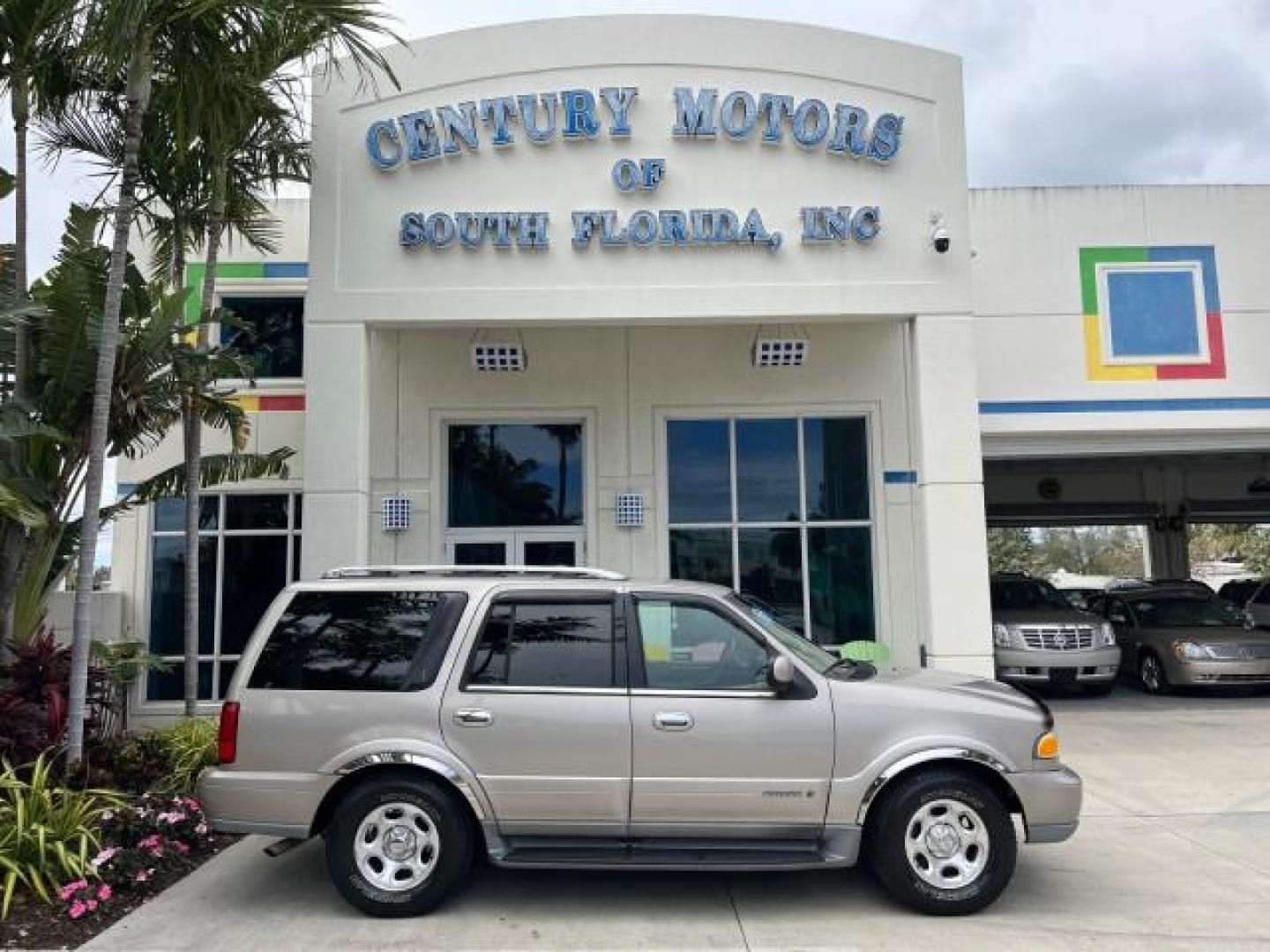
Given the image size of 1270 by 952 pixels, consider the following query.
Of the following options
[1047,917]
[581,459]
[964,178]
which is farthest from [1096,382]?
[1047,917]

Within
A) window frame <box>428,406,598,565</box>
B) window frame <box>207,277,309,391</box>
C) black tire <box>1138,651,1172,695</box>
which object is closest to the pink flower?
window frame <box>428,406,598,565</box>

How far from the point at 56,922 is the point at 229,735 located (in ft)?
4.35

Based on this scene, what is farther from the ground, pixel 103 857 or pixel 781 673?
pixel 781 673

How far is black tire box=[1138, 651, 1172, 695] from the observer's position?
14602 millimetres

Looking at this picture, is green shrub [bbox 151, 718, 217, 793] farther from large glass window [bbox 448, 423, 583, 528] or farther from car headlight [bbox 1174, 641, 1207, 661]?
car headlight [bbox 1174, 641, 1207, 661]

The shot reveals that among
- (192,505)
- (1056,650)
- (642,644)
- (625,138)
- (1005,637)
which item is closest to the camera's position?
(642,644)

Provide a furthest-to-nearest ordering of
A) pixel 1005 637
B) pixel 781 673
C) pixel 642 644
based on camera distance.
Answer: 1. pixel 1005 637
2. pixel 642 644
3. pixel 781 673

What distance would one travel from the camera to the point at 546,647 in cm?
568

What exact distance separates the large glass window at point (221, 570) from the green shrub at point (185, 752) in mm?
4182

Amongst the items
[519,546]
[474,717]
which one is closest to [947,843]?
[474,717]

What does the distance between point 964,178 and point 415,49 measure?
6.20 m

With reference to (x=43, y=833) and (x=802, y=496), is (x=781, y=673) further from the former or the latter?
(x=802, y=496)

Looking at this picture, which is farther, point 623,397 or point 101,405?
point 623,397

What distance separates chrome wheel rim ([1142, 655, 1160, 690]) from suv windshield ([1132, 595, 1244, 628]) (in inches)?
24.2
